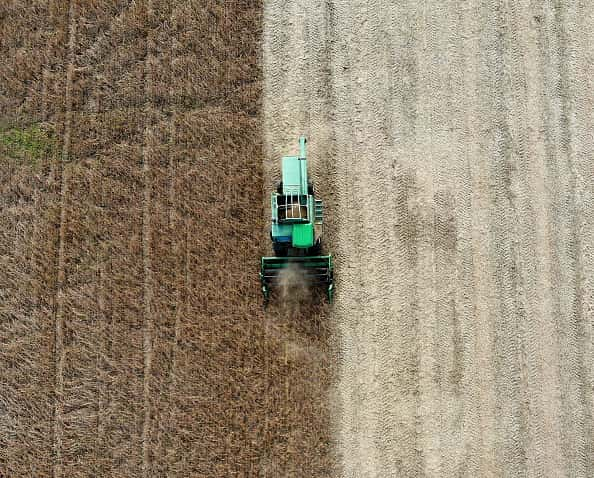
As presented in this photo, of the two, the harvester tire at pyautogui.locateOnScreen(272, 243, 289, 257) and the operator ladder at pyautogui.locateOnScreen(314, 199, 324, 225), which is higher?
the operator ladder at pyautogui.locateOnScreen(314, 199, 324, 225)

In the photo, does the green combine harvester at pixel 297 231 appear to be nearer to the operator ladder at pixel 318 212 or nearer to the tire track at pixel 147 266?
the operator ladder at pixel 318 212

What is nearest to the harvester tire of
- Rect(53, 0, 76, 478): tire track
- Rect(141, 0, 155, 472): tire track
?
Rect(141, 0, 155, 472): tire track

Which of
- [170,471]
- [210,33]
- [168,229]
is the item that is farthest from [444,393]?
[210,33]

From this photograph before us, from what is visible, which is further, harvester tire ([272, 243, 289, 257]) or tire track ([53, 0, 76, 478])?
tire track ([53, 0, 76, 478])

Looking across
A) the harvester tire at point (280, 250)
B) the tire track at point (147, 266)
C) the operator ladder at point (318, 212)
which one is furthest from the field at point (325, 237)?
the harvester tire at point (280, 250)

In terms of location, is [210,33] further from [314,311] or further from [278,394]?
[278,394]

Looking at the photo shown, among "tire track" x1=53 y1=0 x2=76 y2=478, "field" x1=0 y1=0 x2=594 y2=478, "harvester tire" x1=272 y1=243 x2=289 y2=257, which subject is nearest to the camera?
"harvester tire" x1=272 y1=243 x2=289 y2=257

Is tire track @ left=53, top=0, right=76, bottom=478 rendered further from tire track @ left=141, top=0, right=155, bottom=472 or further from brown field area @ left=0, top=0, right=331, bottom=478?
tire track @ left=141, top=0, right=155, bottom=472
